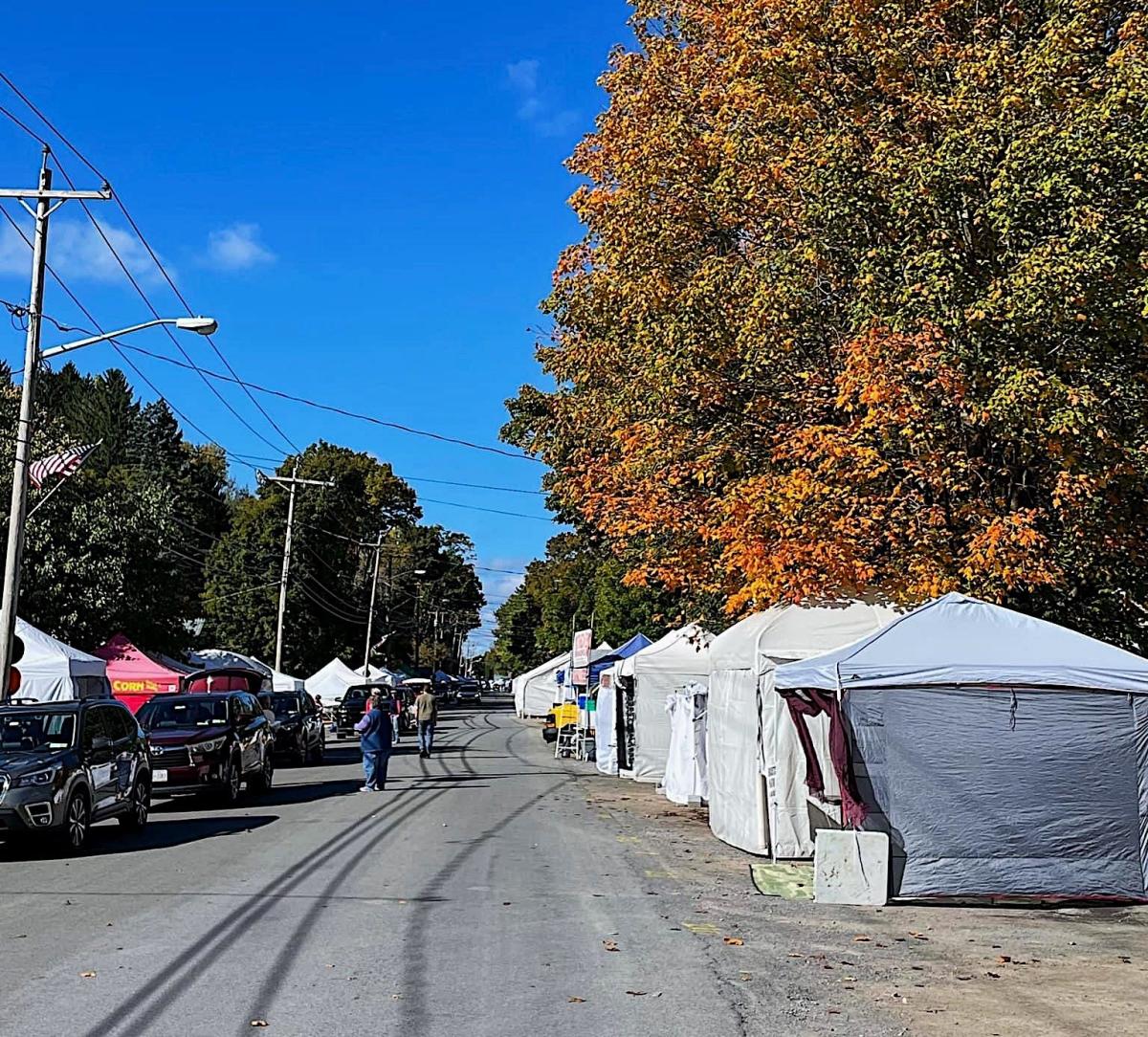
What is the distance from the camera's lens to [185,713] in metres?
23.3

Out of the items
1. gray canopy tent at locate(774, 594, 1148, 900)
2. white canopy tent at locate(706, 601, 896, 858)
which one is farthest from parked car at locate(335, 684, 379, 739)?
gray canopy tent at locate(774, 594, 1148, 900)

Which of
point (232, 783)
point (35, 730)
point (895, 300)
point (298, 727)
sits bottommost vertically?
point (232, 783)

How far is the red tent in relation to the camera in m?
35.1

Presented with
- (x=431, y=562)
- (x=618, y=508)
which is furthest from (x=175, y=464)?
(x=618, y=508)

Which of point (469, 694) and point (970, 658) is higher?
point (469, 694)

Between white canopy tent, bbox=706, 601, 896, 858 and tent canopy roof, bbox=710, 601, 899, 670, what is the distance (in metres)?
0.01

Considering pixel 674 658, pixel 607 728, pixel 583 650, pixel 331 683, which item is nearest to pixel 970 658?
pixel 674 658

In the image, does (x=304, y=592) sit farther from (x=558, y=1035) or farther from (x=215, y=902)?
(x=558, y=1035)

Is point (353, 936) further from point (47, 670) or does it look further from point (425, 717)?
point (425, 717)

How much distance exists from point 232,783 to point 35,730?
6.56 m

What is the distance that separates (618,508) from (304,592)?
156 feet

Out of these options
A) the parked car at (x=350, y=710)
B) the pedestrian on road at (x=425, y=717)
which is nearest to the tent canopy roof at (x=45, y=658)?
the pedestrian on road at (x=425, y=717)

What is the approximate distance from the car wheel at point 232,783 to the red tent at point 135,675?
12551 mm

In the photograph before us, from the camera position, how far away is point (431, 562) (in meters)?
103
